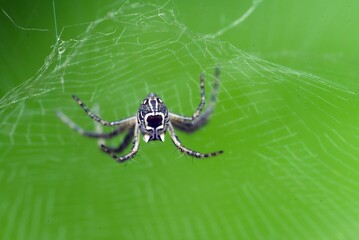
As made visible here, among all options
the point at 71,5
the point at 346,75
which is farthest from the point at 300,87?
the point at 71,5


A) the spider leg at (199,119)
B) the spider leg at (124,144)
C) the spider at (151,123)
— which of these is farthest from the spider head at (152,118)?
the spider leg at (124,144)

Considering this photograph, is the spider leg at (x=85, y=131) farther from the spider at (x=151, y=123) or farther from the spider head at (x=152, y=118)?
the spider head at (x=152, y=118)

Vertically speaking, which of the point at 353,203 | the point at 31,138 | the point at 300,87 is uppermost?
the point at 300,87

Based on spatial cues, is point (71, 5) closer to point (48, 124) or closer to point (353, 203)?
point (48, 124)

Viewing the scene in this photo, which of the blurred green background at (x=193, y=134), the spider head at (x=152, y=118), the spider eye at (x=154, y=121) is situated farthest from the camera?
the blurred green background at (x=193, y=134)

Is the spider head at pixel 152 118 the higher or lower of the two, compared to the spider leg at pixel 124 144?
higher
